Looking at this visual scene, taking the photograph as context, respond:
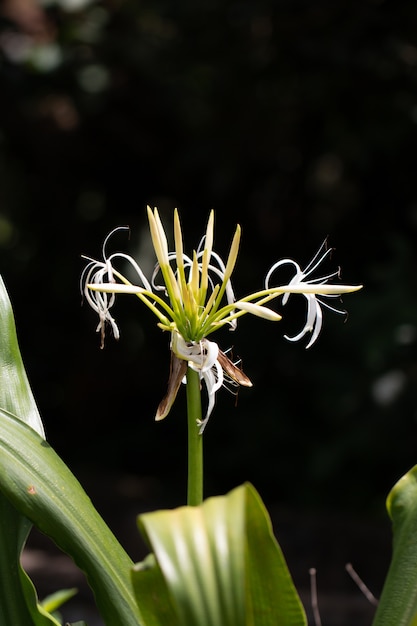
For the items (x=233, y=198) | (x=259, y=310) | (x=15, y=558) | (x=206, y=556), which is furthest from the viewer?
(x=233, y=198)

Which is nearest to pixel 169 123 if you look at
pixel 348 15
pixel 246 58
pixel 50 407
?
pixel 246 58

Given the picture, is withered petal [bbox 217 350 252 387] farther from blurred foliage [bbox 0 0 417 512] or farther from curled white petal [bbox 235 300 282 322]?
blurred foliage [bbox 0 0 417 512]

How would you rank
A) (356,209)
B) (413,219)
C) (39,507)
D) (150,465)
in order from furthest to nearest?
1. (150,465)
2. (356,209)
3. (413,219)
4. (39,507)

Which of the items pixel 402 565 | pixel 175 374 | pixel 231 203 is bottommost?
pixel 402 565

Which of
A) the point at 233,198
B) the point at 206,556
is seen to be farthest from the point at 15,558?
the point at 233,198

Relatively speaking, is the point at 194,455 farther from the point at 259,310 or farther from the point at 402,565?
the point at 402,565

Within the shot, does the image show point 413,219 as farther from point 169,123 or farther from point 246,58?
point 169,123

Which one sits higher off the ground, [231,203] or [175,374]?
[231,203]

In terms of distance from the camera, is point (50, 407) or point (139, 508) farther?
point (50, 407)
